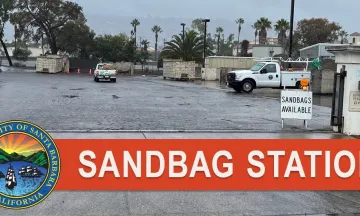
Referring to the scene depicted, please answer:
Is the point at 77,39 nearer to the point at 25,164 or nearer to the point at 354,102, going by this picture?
the point at 354,102

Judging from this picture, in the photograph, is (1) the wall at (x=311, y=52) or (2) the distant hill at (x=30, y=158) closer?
(2) the distant hill at (x=30, y=158)

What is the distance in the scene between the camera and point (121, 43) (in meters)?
73.4

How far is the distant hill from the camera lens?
201 inches

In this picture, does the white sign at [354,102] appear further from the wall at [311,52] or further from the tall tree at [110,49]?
the tall tree at [110,49]

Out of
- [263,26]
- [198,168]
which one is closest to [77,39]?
[263,26]

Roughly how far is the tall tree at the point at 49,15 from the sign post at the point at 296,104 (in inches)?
2455

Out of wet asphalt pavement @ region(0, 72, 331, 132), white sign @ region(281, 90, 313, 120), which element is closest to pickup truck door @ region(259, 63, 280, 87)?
wet asphalt pavement @ region(0, 72, 331, 132)

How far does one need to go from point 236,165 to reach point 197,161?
0.54 meters

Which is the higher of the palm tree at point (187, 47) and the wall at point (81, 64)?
the palm tree at point (187, 47)

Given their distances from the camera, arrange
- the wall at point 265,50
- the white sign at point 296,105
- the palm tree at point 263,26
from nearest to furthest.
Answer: the white sign at point 296,105 → the wall at point 265,50 → the palm tree at point 263,26

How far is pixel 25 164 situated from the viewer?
5340 mm

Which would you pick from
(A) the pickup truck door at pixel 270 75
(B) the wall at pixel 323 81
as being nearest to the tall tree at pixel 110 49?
(A) the pickup truck door at pixel 270 75

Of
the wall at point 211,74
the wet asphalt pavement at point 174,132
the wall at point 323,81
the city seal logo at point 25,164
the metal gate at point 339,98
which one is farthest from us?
the wall at point 211,74

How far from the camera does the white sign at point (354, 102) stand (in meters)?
12.4
